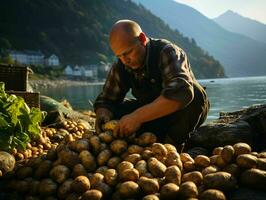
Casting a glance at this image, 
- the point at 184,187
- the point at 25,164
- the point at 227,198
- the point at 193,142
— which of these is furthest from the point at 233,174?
the point at 193,142

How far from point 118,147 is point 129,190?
0.88m

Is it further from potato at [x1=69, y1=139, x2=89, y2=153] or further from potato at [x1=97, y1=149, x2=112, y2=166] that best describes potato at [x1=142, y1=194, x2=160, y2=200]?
potato at [x1=69, y1=139, x2=89, y2=153]

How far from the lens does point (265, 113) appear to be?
5.70 meters

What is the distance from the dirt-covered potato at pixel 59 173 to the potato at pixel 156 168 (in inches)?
34.6

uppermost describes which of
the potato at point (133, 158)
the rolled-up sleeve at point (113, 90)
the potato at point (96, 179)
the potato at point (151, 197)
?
the rolled-up sleeve at point (113, 90)

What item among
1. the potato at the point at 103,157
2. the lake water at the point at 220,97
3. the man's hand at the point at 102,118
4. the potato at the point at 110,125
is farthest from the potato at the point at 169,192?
the lake water at the point at 220,97

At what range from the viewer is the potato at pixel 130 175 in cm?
329

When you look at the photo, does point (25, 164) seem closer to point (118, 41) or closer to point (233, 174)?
point (118, 41)

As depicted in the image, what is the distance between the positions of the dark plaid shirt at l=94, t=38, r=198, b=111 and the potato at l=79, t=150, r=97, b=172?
1.07 meters

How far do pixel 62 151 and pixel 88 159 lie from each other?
34cm

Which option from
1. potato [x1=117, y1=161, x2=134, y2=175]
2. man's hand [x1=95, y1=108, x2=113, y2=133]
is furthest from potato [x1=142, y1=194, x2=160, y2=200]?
man's hand [x1=95, y1=108, x2=113, y2=133]

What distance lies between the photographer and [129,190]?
3.08m

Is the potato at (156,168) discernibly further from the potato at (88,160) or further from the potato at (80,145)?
the potato at (80,145)

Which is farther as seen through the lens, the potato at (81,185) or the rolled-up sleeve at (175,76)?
the rolled-up sleeve at (175,76)
